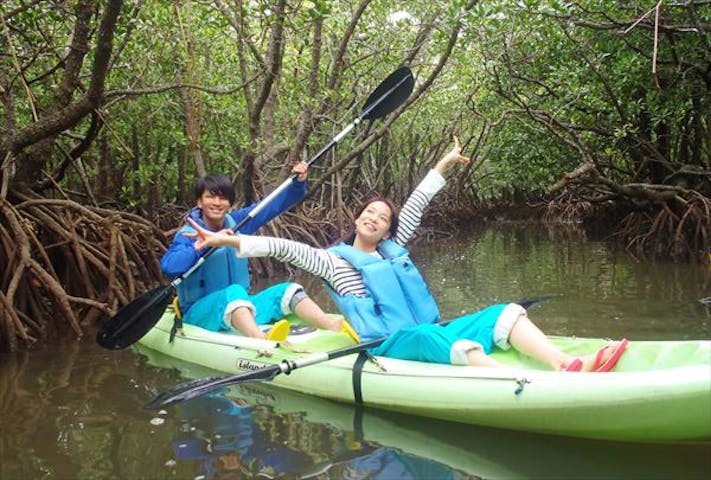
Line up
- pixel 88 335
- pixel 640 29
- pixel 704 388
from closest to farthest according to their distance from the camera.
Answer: pixel 704 388, pixel 88 335, pixel 640 29

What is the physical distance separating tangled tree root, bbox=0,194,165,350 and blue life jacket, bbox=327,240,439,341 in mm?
2031

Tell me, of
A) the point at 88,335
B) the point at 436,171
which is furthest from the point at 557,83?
the point at 88,335

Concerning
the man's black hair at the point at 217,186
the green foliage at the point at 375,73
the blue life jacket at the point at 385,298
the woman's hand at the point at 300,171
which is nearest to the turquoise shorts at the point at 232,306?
the man's black hair at the point at 217,186

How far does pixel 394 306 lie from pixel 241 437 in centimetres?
92

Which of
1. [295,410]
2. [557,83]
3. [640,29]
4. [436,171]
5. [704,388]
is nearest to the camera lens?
[704,388]

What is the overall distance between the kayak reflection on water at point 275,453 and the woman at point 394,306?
0.49 meters

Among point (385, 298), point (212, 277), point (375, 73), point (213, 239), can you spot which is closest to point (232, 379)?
point (213, 239)

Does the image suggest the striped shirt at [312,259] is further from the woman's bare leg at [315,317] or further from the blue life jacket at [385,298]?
the woman's bare leg at [315,317]

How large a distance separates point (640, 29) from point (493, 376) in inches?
201

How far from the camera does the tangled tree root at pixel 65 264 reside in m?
4.37

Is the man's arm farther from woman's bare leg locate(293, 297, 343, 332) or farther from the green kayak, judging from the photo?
woman's bare leg locate(293, 297, 343, 332)

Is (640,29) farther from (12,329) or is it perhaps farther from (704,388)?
(12,329)

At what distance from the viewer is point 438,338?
9.53 ft

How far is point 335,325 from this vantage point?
3.97 m
